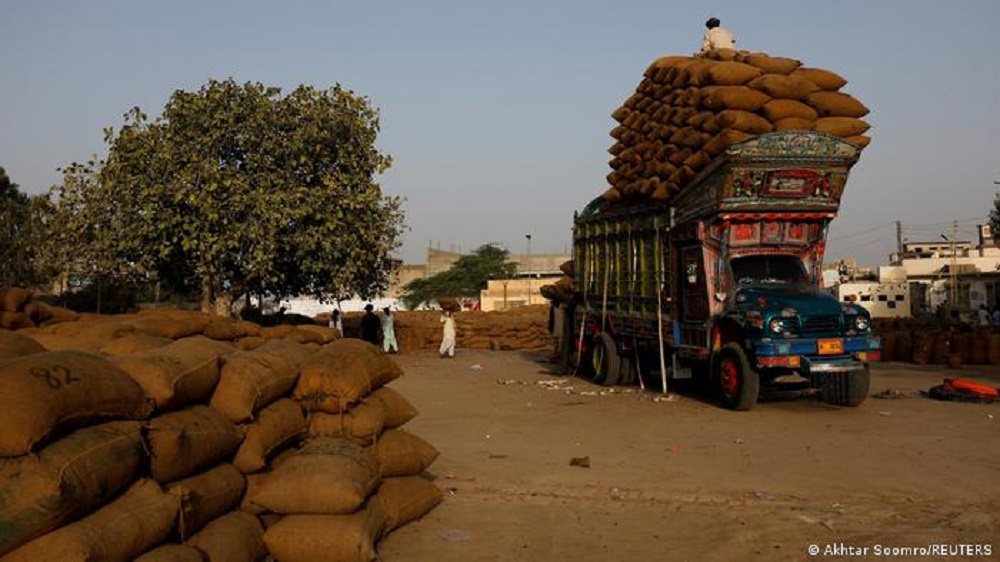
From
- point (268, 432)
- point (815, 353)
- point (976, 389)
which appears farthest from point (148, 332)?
point (976, 389)

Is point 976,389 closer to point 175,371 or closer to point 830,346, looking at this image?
point 830,346

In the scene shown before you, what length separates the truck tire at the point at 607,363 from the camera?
15594 mm

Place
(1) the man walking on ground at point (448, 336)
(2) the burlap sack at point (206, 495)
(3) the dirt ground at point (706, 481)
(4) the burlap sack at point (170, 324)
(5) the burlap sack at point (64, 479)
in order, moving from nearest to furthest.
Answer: (5) the burlap sack at point (64, 479) → (2) the burlap sack at point (206, 495) → (3) the dirt ground at point (706, 481) → (4) the burlap sack at point (170, 324) → (1) the man walking on ground at point (448, 336)

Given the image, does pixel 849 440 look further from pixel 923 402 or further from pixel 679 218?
pixel 679 218

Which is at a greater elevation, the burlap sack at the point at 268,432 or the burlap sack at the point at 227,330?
the burlap sack at the point at 227,330

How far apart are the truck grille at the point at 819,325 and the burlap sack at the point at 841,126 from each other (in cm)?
275

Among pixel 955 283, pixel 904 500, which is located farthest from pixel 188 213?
pixel 955 283

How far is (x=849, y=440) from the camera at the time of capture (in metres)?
9.23

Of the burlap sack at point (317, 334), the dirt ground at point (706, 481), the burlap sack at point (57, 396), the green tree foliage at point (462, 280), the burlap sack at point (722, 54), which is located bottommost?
the dirt ground at point (706, 481)

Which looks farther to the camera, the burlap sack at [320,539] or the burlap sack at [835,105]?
the burlap sack at [835,105]

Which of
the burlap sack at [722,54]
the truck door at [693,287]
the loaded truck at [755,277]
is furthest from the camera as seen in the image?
the burlap sack at [722,54]

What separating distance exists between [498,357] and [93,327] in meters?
18.5

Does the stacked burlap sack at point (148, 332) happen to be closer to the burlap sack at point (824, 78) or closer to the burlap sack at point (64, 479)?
the burlap sack at point (64, 479)

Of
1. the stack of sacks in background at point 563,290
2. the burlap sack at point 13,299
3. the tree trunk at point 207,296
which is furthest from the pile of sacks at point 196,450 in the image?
the tree trunk at point 207,296
